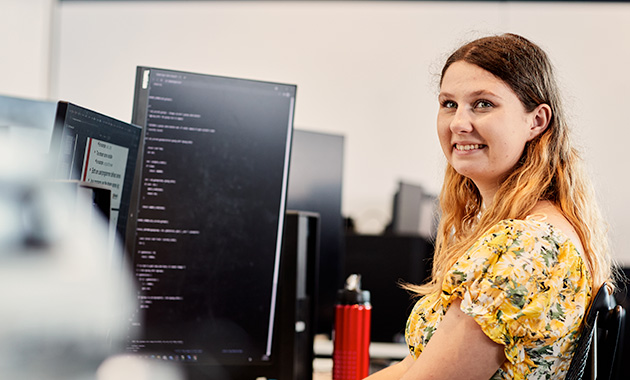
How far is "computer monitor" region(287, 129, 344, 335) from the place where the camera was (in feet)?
6.49

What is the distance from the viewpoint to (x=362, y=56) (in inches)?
172

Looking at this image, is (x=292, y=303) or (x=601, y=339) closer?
(x=601, y=339)

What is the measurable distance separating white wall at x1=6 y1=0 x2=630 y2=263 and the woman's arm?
3154 millimetres

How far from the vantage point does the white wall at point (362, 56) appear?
4109 millimetres

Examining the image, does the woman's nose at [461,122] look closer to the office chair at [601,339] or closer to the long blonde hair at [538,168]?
the long blonde hair at [538,168]

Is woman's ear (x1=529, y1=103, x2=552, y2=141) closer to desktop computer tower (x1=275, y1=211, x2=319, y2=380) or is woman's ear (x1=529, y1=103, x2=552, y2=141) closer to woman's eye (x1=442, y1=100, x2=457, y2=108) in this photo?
woman's eye (x1=442, y1=100, x2=457, y2=108)

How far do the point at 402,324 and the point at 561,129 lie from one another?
156 cm

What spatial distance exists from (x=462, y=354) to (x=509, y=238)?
195 millimetres

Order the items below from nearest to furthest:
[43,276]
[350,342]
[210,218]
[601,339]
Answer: [43,276]
[601,339]
[210,218]
[350,342]

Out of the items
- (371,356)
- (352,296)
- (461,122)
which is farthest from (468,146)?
(371,356)

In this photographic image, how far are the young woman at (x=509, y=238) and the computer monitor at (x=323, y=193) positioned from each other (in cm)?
56

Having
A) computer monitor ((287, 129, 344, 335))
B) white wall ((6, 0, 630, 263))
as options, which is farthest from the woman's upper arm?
white wall ((6, 0, 630, 263))

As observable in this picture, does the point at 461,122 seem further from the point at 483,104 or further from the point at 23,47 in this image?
the point at 23,47

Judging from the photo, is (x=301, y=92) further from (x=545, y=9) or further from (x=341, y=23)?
(x=545, y=9)
